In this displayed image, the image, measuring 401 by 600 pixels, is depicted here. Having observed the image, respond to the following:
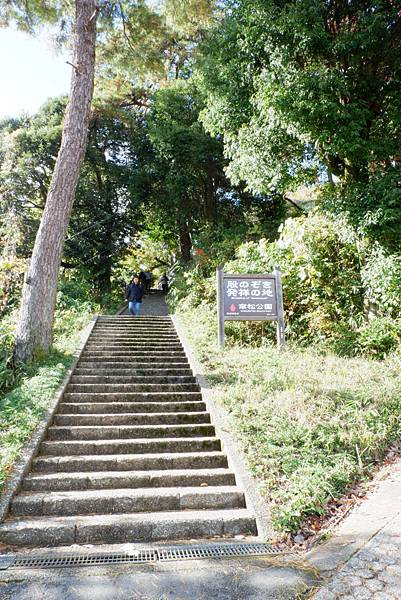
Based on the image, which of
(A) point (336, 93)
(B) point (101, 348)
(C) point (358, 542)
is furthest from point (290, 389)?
(A) point (336, 93)

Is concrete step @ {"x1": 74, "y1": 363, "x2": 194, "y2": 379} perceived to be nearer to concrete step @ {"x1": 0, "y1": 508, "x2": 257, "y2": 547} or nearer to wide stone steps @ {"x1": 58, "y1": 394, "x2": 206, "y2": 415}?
wide stone steps @ {"x1": 58, "y1": 394, "x2": 206, "y2": 415}

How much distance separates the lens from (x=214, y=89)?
1034 centimetres

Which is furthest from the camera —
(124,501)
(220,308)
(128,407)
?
(220,308)

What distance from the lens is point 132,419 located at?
5.63 meters

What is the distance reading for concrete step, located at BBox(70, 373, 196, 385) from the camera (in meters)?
6.96

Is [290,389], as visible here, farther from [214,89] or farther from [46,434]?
[214,89]

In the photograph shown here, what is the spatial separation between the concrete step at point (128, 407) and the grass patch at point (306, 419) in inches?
21.4

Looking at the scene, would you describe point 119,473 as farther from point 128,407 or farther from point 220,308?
point 220,308

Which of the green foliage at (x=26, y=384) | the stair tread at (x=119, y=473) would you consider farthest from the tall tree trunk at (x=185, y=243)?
the stair tread at (x=119, y=473)

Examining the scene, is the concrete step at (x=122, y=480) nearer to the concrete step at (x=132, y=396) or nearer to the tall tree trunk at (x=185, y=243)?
the concrete step at (x=132, y=396)

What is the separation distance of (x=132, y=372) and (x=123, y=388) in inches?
32.8

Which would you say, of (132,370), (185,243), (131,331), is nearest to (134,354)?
(132,370)

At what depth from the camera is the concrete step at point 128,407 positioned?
5914 mm

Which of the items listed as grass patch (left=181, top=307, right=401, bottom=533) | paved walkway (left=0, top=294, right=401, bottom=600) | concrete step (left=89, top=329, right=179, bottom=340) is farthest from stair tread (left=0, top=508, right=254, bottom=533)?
concrete step (left=89, top=329, right=179, bottom=340)
